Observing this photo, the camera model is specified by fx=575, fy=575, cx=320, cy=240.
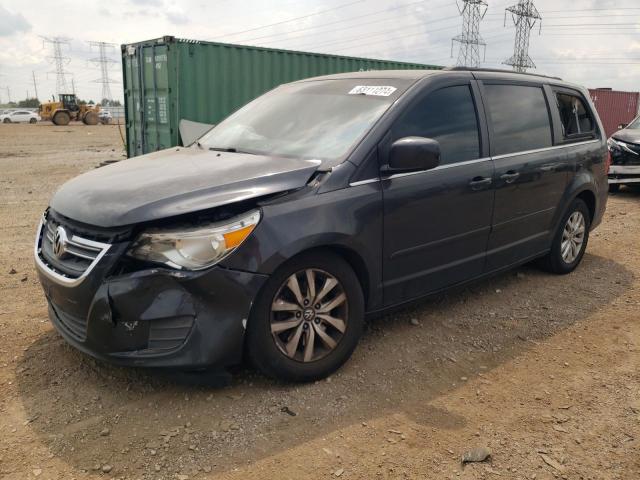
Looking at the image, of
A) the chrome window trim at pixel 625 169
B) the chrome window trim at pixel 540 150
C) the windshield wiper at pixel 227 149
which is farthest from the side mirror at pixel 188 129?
the chrome window trim at pixel 625 169

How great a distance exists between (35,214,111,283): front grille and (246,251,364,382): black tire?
84cm

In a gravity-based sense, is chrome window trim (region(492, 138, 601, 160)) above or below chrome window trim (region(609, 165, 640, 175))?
above

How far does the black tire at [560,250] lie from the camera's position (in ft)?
17.2

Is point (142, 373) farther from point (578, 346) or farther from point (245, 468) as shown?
point (578, 346)

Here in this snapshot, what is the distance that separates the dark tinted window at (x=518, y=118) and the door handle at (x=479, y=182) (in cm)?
28

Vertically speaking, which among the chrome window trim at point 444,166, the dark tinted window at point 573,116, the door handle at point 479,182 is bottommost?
the door handle at point 479,182

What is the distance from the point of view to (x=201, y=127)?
32.2 ft

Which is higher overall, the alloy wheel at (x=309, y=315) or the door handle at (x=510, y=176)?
the door handle at (x=510, y=176)

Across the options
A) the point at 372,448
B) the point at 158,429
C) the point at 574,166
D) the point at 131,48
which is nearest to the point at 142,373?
the point at 158,429

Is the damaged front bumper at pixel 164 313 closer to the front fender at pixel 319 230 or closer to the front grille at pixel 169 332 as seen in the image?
the front grille at pixel 169 332

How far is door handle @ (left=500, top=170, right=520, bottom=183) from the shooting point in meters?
4.30

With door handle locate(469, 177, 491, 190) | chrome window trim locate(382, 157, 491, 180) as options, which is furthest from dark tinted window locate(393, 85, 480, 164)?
door handle locate(469, 177, 491, 190)

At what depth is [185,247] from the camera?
2.82 meters

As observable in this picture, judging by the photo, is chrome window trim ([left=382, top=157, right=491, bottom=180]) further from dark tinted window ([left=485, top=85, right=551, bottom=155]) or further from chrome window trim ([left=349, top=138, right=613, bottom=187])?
dark tinted window ([left=485, top=85, right=551, bottom=155])
